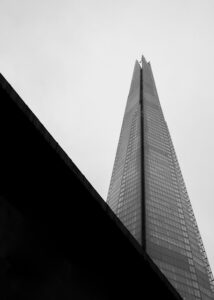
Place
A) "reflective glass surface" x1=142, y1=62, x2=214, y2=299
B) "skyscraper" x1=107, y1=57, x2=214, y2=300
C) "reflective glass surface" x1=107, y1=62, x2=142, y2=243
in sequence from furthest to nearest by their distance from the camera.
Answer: "reflective glass surface" x1=107, y1=62, x2=142, y2=243 < "skyscraper" x1=107, y1=57, x2=214, y2=300 < "reflective glass surface" x1=142, y1=62, x2=214, y2=299

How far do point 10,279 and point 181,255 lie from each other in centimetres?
9799

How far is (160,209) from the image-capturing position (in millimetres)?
106812

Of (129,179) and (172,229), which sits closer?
(172,229)

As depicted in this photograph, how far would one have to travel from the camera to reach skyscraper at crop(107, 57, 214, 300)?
3565 inches

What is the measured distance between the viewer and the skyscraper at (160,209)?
3565 inches

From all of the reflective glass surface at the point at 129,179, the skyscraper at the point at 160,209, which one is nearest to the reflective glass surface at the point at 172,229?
the skyscraper at the point at 160,209

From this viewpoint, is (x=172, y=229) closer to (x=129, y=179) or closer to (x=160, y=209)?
(x=160, y=209)

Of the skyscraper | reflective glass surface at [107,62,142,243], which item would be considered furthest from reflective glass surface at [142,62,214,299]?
reflective glass surface at [107,62,142,243]

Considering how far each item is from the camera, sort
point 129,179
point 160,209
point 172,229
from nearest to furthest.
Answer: point 172,229
point 160,209
point 129,179

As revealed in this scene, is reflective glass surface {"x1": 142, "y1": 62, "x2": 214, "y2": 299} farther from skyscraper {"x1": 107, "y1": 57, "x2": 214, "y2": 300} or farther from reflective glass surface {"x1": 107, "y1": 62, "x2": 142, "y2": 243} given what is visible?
reflective glass surface {"x1": 107, "y1": 62, "x2": 142, "y2": 243}

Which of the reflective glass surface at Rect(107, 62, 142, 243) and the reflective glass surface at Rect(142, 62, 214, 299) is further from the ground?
the reflective glass surface at Rect(107, 62, 142, 243)

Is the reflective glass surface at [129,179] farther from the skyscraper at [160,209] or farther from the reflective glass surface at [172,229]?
the reflective glass surface at [172,229]

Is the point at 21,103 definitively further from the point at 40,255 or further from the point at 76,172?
the point at 40,255

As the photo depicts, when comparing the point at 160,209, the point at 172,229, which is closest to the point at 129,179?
the point at 160,209
